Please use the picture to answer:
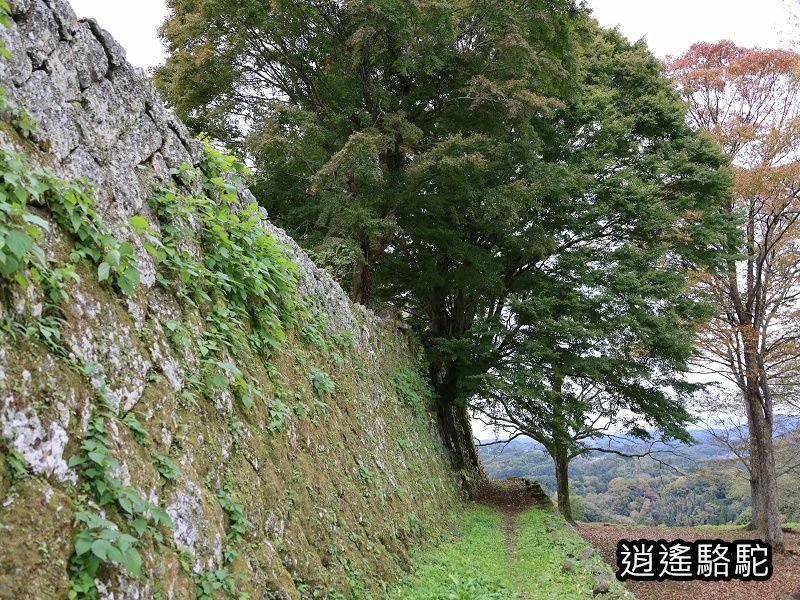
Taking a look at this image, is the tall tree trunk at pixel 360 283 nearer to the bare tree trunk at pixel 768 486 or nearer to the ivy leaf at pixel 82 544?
the ivy leaf at pixel 82 544

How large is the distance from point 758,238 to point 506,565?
40.5ft

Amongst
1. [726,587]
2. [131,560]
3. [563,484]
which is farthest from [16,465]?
[563,484]

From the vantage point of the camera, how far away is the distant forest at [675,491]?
20891mm

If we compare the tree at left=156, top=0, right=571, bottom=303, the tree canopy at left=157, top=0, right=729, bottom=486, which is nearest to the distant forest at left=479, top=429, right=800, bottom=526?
the tree canopy at left=157, top=0, right=729, bottom=486

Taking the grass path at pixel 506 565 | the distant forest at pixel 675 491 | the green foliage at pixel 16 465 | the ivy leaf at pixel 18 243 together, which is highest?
the ivy leaf at pixel 18 243

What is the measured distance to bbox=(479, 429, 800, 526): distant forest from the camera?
2089 centimetres

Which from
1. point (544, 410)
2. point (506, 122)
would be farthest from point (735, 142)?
point (544, 410)

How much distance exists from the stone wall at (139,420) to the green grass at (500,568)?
22.2 inches

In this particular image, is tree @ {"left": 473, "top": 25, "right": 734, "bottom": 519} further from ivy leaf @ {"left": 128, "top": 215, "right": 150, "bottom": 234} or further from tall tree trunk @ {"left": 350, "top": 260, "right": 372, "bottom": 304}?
ivy leaf @ {"left": 128, "top": 215, "right": 150, "bottom": 234}

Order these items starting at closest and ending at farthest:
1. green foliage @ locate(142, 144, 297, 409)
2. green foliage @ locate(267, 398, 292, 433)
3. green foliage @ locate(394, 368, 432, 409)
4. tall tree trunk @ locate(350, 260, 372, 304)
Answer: green foliage @ locate(142, 144, 297, 409), green foliage @ locate(267, 398, 292, 433), green foliage @ locate(394, 368, 432, 409), tall tree trunk @ locate(350, 260, 372, 304)

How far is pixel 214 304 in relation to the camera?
430 cm

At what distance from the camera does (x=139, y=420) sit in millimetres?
2955

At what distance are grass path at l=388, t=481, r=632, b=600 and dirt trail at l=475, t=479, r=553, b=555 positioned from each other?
0.20 metres

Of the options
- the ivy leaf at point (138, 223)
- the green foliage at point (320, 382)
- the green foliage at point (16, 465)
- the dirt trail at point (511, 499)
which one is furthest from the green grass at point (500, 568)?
the ivy leaf at point (138, 223)
